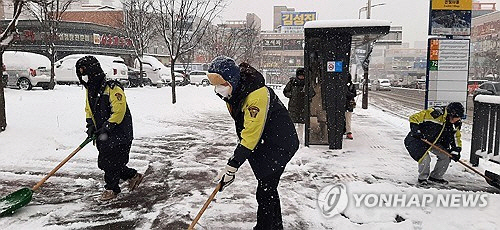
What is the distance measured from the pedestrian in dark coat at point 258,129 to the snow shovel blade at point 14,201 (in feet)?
7.92

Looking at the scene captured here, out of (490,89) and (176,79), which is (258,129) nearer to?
(490,89)

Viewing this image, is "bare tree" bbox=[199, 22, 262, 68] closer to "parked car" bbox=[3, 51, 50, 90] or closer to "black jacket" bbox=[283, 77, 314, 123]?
"parked car" bbox=[3, 51, 50, 90]

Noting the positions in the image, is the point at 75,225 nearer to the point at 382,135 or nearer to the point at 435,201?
the point at 435,201

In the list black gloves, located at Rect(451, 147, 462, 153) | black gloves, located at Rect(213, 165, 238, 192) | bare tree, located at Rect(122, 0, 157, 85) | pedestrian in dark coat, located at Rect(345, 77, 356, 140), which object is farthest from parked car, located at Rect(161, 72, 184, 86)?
black gloves, located at Rect(213, 165, 238, 192)

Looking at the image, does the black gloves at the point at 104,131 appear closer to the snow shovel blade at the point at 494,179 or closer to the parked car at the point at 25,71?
the snow shovel blade at the point at 494,179

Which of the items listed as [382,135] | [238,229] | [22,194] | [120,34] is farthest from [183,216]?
[120,34]

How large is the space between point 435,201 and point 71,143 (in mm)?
6266

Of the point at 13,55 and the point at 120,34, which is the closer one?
the point at 13,55

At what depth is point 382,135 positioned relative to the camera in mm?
10320

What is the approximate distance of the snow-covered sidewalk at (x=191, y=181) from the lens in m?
4.44

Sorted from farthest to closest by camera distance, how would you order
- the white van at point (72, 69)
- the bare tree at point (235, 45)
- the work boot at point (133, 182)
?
the bare tree at point (235, 45)
the white van at point (72, 69)
the work boot at point (133, 182)

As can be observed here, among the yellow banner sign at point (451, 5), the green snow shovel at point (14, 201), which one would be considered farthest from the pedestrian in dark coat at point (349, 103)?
the green snow shovel at point (14, 201)

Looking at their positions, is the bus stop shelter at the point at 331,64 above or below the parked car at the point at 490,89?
above

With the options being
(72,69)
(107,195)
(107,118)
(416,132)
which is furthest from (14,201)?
(72,69)
